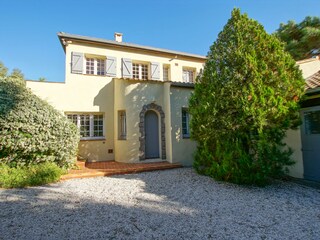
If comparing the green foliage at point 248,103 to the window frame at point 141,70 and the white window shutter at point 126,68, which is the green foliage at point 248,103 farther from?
the window frame at point 141,70

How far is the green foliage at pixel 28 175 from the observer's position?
522 centimetres

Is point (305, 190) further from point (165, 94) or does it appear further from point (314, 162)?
point (165, 94)

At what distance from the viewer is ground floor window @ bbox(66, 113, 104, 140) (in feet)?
32.0

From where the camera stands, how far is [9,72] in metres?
22.7

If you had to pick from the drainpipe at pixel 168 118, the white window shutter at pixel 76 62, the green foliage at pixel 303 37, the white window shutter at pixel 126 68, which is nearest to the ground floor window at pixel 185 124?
the drainpipe at pixel 168 118

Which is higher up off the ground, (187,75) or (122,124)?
(187,75)

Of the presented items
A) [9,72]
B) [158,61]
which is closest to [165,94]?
[158,61]

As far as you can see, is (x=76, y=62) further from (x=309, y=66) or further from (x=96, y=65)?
(x=309, y=66)

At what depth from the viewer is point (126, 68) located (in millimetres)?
11031

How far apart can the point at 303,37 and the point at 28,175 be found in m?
21.9

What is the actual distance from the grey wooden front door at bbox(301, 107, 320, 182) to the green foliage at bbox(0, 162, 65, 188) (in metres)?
8.47

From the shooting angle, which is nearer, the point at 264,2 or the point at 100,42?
the point at 264,2

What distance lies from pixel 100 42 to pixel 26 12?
359cm

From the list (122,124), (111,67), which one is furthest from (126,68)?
(122,124)
